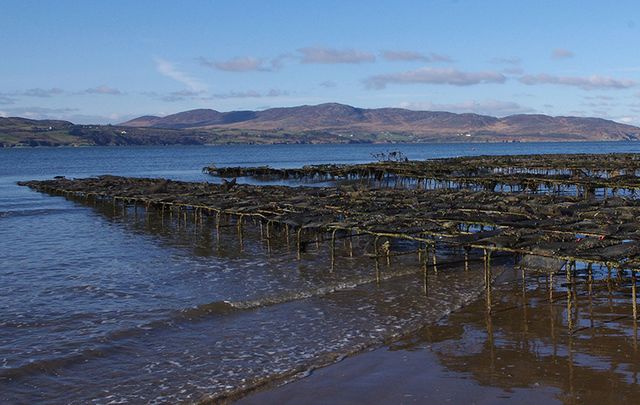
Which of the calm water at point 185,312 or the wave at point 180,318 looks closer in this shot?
the calm water at point 185,312

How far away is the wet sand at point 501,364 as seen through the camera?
38.4 feet

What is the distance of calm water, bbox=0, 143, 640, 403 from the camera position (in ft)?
44.3

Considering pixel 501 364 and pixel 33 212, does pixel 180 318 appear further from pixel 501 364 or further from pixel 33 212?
pixel 33 212

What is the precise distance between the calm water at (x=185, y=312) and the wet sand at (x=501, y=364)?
107 centimetres

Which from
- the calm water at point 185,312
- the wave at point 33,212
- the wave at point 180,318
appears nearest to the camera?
the calm water at point 185,312

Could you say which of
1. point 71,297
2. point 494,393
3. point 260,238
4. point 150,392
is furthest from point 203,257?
point 494,393

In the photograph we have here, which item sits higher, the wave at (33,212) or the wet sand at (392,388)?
the wave at (33,212)

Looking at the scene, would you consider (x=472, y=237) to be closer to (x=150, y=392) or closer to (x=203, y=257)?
(x=150, y=392)

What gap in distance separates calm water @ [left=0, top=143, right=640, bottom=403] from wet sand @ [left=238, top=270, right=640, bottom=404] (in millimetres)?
1071

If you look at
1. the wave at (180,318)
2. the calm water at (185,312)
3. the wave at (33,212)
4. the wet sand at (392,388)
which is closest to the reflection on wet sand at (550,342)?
the wet sand at (392,388)

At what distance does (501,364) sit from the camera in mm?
13258

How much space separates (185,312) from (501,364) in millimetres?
9414

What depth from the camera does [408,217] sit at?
2391 cm

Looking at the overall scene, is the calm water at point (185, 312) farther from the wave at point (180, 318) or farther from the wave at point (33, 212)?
the wave at point (33, 212)
